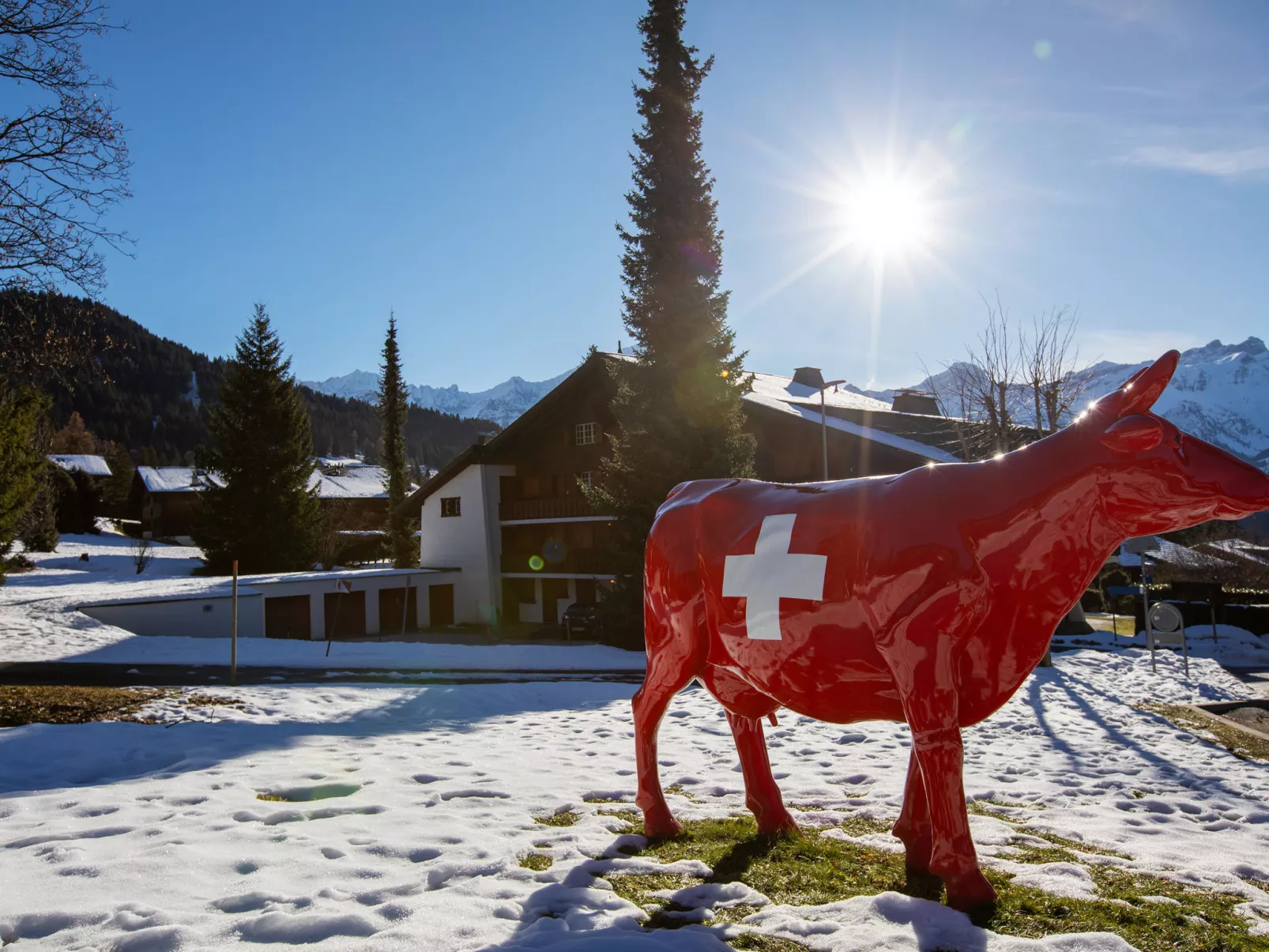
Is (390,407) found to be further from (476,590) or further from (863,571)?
(863,571)

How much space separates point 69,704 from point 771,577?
32.0 ft

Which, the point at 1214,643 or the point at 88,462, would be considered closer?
the point at 1214,643

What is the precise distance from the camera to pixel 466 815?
599 cm

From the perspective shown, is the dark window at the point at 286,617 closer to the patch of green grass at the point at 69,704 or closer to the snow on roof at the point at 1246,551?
the patch of green grass at the point at 69,704

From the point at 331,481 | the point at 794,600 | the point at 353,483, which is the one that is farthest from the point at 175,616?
the point at 353,483

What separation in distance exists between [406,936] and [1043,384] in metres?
24.4

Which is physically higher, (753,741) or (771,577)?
(771,577)

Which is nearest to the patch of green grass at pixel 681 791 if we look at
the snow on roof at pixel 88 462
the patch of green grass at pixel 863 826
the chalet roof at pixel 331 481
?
the patch of green grass at pixel 863 826

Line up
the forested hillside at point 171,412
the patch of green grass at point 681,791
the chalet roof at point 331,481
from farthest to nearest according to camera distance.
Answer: the forested hillside at point 171,412 → the chalet roof at point 331,481 → the patch of green grass at point 681,791

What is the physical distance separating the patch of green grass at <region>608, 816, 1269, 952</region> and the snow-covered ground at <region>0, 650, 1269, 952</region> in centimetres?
19

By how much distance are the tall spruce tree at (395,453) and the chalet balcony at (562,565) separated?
718 centimetres

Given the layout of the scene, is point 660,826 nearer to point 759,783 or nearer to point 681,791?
point 759,783

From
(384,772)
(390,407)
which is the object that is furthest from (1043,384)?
(390,407)

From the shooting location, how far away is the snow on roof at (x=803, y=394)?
34312 mm
